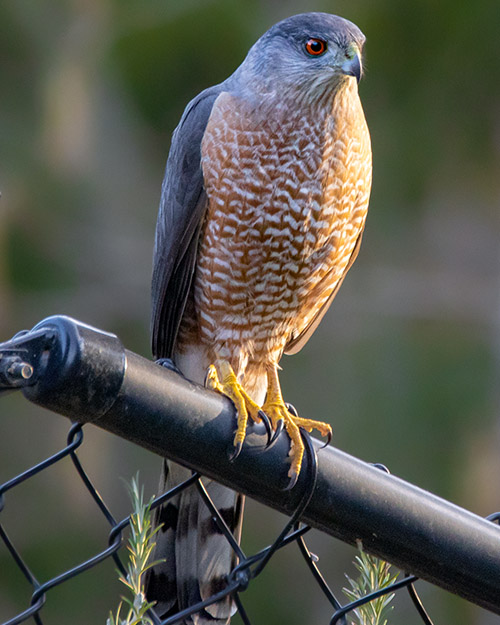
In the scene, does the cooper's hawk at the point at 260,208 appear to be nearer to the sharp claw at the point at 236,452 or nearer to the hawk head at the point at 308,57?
the hawk head at the point at 308,57

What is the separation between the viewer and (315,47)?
2.29 m

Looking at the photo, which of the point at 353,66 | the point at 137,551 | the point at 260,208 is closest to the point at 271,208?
the point at 260,208

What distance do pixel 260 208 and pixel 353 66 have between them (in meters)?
0.43

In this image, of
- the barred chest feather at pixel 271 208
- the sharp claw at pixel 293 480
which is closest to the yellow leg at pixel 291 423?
the sharp claw at pixel 293 480

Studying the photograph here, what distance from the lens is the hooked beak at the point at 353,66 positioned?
2193 millimetres

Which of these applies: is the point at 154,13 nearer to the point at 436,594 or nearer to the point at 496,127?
the point at 496,127

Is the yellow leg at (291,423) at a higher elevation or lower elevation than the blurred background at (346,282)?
higher

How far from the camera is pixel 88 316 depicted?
A: 299 inches

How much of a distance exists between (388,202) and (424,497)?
255 inches

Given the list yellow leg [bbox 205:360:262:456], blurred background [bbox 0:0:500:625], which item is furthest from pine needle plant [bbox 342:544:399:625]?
blurred background [bbox 0:0:500:625]

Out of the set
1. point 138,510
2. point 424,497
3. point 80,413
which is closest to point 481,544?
point 424,497

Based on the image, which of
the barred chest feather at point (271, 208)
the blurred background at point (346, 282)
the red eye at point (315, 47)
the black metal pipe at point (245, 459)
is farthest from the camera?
the blurred background at point (346, 282)

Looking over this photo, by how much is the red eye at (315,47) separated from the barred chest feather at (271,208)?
115mm

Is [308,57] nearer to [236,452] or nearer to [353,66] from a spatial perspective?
[353,66]
